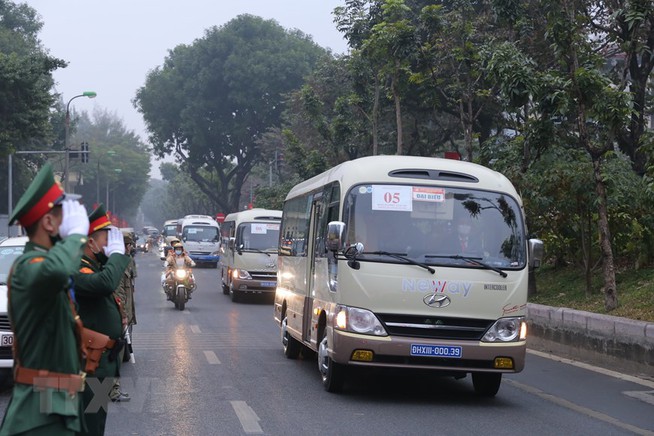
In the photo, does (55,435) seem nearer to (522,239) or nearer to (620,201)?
(522,239)

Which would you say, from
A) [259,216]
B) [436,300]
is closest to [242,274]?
[259,216]

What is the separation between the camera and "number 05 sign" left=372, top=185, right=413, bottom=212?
36.9 ft

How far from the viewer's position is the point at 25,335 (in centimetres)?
469

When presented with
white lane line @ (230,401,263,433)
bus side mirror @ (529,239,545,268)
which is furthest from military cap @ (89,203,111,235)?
bus side mirror @ (529,239,545,268)

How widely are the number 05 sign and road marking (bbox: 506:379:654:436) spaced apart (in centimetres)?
262

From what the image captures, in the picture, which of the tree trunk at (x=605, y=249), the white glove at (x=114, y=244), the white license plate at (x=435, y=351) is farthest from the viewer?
the tree trunk at (x=605, y=249)

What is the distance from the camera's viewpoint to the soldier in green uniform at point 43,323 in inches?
181

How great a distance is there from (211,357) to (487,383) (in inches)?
193

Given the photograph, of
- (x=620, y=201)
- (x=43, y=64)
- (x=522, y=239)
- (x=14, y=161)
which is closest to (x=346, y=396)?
(x=522, y=239)

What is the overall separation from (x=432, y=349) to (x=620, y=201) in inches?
347

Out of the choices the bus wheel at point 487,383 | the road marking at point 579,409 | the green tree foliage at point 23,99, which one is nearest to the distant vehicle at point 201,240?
the green tree foliage at point 23,99

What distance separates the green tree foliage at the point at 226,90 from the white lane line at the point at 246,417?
207 ft

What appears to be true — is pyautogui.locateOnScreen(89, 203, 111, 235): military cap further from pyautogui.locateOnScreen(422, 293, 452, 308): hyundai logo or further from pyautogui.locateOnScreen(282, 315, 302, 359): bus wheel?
pyautogui.locateOnScreen(282, 315, 302, 359): bus wheel

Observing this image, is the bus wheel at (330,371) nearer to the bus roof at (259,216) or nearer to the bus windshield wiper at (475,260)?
the bus windshield wiper at (475,260)
